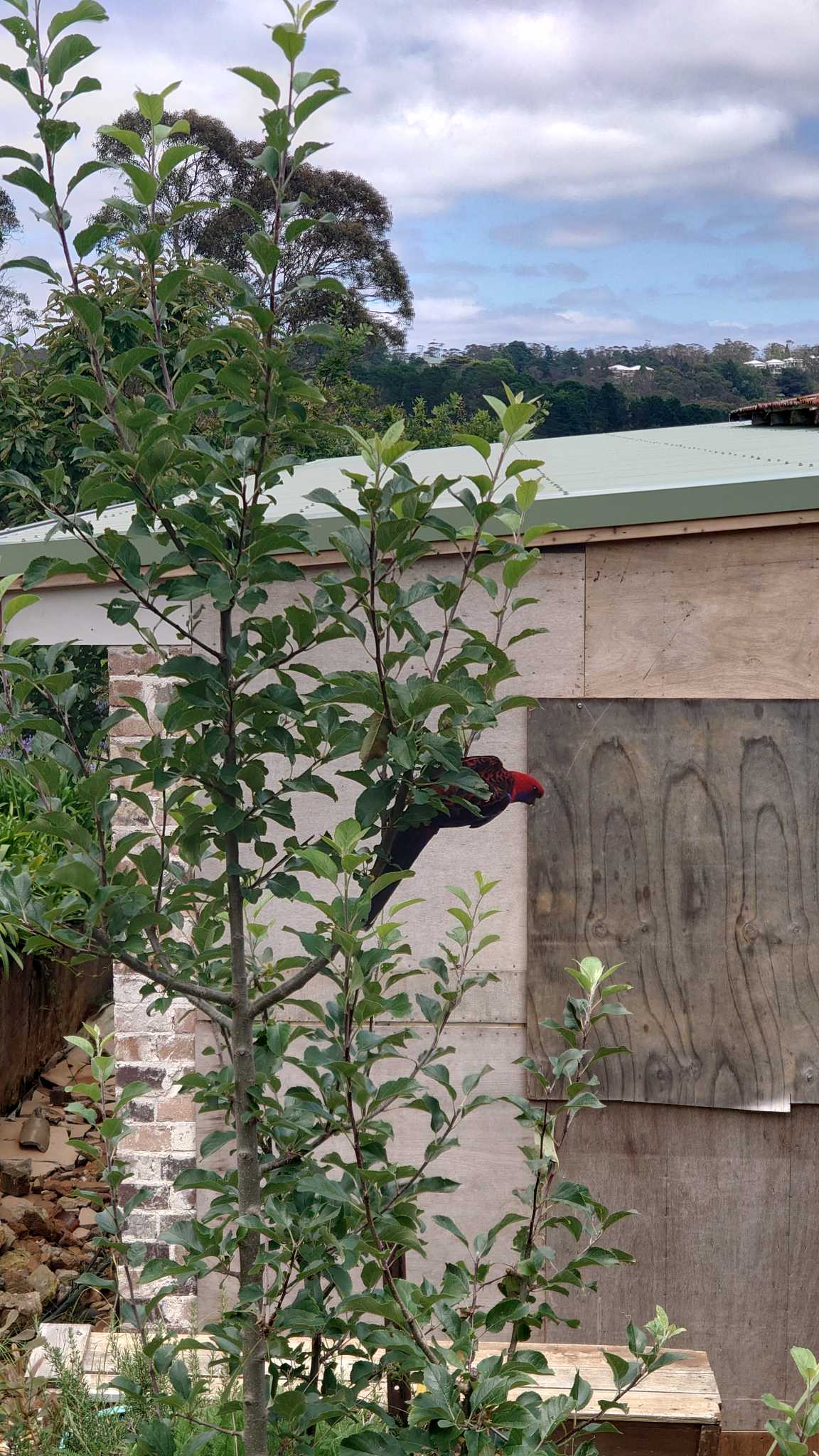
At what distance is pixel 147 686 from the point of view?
381cm

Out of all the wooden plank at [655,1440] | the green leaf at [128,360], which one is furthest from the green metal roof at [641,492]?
the wooden plank at [655,1440]

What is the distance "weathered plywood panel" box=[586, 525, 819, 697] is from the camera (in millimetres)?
3418

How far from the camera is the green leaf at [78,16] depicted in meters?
1.55

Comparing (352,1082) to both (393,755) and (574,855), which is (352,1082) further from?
(574,855)

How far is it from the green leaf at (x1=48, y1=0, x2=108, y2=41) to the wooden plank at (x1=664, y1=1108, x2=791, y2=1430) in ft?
10.3

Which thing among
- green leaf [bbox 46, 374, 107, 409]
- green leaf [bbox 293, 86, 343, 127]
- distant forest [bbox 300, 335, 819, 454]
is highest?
distant forest [bbox 300, 335, 819, 454]

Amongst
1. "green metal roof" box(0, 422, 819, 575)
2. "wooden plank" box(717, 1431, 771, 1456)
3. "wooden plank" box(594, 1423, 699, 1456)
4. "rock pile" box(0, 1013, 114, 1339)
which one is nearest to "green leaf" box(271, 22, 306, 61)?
"green metal roof" box(0, 422, 819, 575)

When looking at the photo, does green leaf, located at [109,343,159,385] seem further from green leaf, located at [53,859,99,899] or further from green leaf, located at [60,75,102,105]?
green leaf, located at [53,859,99,899]

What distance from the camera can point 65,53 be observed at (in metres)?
1.57

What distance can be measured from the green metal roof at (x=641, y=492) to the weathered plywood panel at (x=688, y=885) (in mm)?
565

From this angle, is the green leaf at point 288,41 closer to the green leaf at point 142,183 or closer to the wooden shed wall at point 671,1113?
the green leaf at point 142,183

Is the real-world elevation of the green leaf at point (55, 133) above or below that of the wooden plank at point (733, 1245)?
above

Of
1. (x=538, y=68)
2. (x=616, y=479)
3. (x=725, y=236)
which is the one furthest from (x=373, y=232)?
(x=725, y=236)

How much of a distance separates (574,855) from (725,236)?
672 feet
